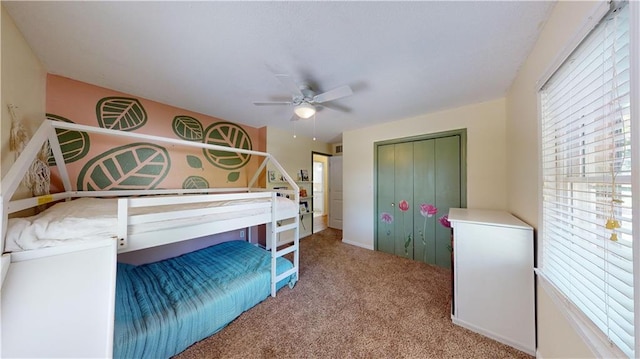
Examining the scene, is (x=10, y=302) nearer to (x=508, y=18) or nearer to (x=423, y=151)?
(x=508, y=18)

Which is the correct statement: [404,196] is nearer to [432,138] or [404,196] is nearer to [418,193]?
Answer: [418,193]

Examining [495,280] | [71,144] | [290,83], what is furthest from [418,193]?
[71,144]

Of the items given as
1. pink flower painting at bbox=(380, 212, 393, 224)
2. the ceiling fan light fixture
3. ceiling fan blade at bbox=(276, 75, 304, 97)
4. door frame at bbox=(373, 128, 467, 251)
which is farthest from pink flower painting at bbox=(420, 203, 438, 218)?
ceiling fan blade at bbox=(276, 75, 304, 97)

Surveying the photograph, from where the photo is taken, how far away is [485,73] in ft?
5.79

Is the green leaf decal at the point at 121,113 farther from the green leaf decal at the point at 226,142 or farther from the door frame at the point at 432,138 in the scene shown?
the door frame at the point at 432,138

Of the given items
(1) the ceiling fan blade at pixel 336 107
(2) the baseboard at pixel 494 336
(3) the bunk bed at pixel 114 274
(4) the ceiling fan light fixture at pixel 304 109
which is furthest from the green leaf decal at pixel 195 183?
(2) the baseboard at pixel 494 336

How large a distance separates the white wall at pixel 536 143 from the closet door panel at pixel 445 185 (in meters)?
0.55

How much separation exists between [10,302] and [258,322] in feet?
4.54

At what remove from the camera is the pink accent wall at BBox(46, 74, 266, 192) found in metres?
1.86

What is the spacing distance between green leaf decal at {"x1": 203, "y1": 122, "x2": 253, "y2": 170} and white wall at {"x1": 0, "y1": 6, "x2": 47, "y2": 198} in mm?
1434

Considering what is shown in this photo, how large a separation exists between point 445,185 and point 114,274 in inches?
134

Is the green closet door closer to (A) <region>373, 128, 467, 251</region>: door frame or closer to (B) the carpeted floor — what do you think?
(A) <region>373, 128, 467, 251</region>: door frame

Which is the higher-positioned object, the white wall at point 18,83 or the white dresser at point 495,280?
the white wall at point 18,83

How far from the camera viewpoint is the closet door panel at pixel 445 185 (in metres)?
2.62
